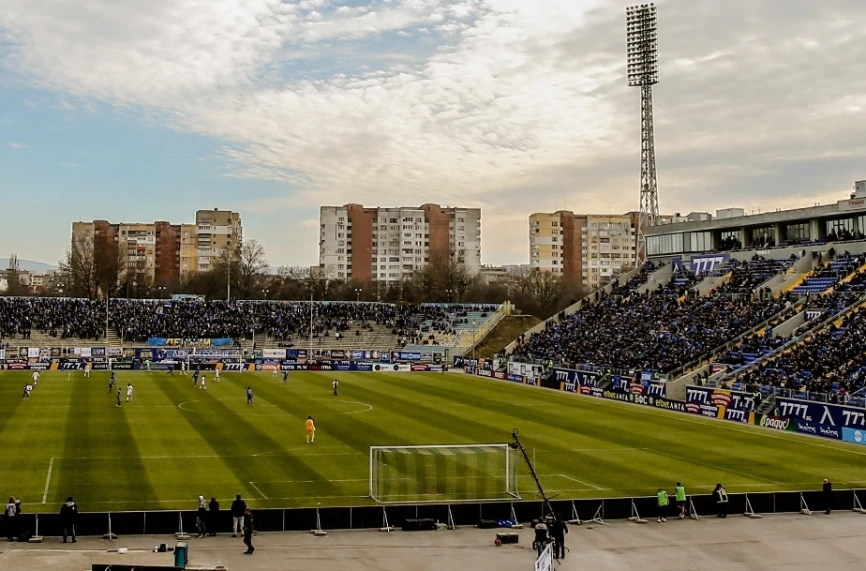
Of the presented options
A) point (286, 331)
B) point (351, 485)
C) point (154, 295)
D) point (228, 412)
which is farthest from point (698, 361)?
point (154, 295)

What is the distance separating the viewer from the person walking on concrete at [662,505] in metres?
25.5

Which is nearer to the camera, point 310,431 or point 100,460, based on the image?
point 100,460

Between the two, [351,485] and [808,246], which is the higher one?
[808,246]

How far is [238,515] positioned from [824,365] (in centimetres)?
3752

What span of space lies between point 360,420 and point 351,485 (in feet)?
56.0

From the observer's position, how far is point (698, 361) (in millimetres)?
58000

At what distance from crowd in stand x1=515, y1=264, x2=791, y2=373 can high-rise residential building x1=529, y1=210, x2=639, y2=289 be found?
343 ft

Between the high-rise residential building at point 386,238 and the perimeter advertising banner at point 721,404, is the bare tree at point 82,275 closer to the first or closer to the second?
the high-rise residential building at point 386,238

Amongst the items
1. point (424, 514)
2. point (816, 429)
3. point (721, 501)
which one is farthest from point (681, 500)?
point (816, 429)

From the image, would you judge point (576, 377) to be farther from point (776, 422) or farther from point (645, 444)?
point (645, 444)

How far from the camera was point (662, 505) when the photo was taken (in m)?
25.6

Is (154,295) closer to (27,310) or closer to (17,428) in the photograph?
(27,310)

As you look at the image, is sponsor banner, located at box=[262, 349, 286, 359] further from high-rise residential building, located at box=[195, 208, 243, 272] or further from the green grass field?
high-rise residential building, located at box=[195, 208, 243, 272]

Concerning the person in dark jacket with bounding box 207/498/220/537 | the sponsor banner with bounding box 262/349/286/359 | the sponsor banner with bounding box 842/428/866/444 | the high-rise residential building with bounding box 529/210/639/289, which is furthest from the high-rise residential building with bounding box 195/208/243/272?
the person in dark jacket with bounding box 207/498/220/537
